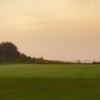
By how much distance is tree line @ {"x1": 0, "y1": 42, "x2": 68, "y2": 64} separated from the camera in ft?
167

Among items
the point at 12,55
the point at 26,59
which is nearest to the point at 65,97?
the point at 26,59

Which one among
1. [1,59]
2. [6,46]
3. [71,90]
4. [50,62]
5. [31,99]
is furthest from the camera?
[6,46]

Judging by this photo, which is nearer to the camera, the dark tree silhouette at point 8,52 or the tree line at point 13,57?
the tree line at point 13,57

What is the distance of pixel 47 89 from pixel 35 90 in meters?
0.70

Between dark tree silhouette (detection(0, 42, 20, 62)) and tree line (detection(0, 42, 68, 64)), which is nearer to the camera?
tree line (detection(0, 42, 68, 64))

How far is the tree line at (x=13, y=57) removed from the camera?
50.8m

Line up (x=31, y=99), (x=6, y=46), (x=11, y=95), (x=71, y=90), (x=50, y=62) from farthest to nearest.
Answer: (x=6, y=46) → (x=50, y=62) → (x=71, y=90) → (x=11, y=95) → (x=31, y=99)

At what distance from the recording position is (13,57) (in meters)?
63.0

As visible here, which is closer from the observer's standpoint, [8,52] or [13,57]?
[13,57]

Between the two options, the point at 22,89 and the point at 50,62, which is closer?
the point at 22,89

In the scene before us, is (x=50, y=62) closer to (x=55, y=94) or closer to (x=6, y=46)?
(x=6, y=46)

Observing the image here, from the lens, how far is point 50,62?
5034 centimetres

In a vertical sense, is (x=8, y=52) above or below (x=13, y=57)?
above

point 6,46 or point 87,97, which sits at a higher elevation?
point 6,46
